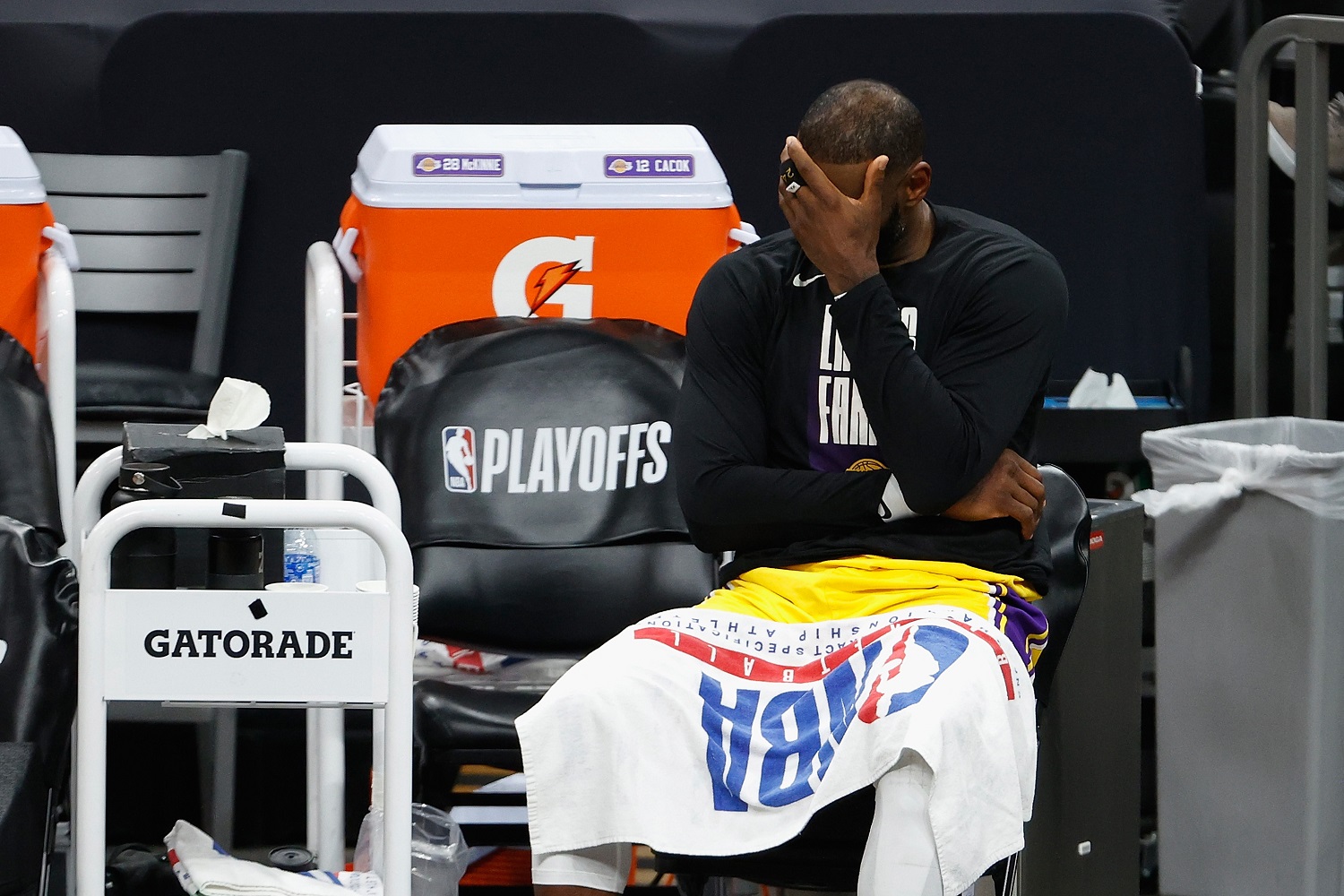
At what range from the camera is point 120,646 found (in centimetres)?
204

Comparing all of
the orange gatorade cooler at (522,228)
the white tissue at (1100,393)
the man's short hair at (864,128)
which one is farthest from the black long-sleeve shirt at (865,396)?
the white tissue at (1100,393)

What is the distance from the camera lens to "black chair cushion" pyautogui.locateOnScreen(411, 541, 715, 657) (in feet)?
9.76

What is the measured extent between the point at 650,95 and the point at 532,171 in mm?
879

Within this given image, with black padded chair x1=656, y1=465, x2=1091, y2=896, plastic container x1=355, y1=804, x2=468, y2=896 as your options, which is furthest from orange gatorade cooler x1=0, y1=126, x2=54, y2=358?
black padded chair x1=656, y1=465, x2=1091, y2=896

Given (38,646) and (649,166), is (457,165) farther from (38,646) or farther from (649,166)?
(38,646)

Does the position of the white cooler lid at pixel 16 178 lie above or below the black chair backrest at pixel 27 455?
above

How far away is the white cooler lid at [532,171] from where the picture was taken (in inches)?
127

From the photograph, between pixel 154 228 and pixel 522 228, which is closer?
pixel 522 228

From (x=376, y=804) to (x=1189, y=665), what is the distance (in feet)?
5.07

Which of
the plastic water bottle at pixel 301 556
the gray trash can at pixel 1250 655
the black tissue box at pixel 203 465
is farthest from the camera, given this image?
the gray trash can at pixel 1250 655

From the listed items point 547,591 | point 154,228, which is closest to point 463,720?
point 547,591

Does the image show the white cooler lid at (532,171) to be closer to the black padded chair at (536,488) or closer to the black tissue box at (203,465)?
the black padded chair at (536,488)

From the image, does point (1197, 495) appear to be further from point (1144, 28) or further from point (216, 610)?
point (216, 610)

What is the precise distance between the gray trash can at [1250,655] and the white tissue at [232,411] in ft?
5.47
